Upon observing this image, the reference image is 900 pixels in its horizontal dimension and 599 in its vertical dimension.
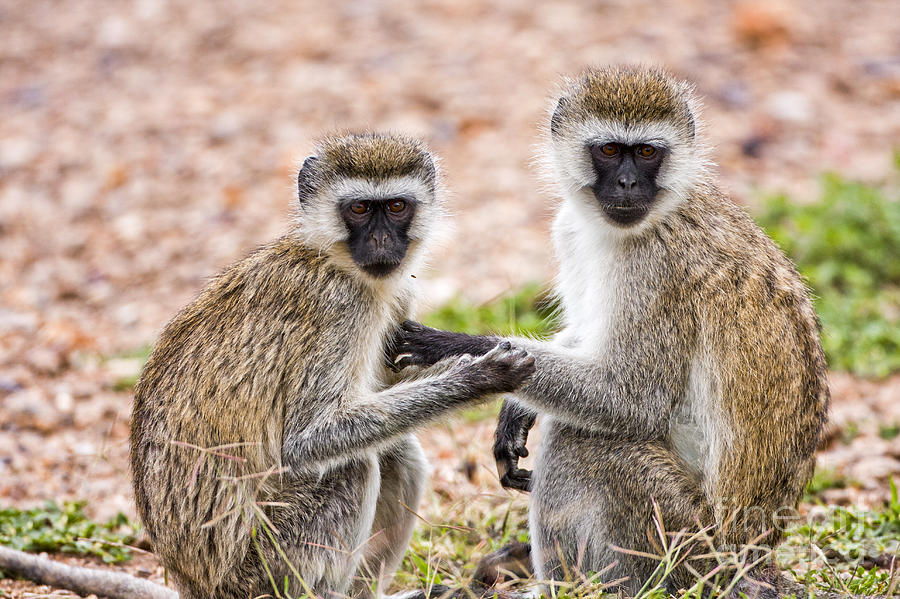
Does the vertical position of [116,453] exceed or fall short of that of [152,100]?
it falls short

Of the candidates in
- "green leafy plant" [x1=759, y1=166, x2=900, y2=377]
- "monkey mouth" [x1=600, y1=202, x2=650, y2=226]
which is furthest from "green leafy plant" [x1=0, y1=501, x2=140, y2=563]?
"green leafy plant" [x1=759, y1=166, x2=900, y2=377]

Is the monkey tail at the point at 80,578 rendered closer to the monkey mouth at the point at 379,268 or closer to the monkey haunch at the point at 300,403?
the monkey haunch at the point at 300,403

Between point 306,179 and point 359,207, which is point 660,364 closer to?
point 359,207

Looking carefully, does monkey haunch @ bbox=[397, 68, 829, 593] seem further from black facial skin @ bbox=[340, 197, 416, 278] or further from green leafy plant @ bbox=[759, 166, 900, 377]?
green leafy plant @ bbox=[759, 166, 900, 377]

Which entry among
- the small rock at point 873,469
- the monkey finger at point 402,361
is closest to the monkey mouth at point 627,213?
the monkey finger at point 402,361

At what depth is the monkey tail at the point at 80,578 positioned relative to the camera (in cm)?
529

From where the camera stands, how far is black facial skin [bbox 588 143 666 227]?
5328mm

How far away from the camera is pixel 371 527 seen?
5.24 metres

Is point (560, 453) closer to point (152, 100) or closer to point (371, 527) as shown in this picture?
point (371, 527)

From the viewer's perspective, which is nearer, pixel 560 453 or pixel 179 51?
pixel 560 453

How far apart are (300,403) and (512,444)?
1271 mm

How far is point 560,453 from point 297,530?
1.31m

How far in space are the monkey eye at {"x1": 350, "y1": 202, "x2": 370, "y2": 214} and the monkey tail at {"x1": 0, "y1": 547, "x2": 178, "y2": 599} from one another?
2043mm

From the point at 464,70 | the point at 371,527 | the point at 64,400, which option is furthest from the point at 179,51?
the point at 371,527
